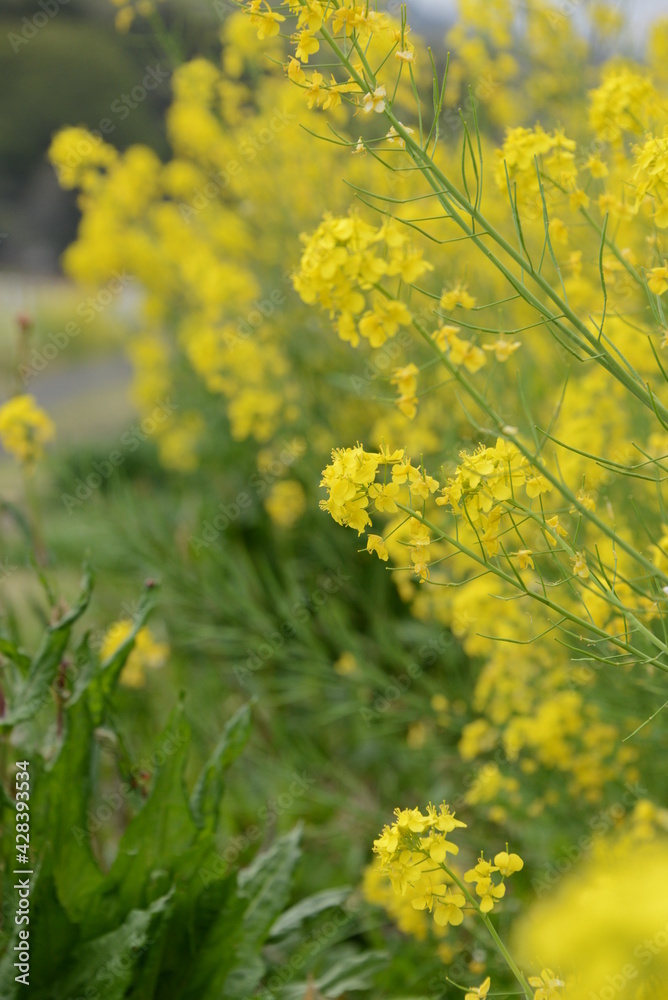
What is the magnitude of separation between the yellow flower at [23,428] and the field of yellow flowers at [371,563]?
11mm

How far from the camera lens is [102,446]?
5766 millimetres

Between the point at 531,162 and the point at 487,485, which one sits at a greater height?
the point at 531,162

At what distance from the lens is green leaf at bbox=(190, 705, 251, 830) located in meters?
1.68

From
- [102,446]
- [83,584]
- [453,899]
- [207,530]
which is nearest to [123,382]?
[102,446]

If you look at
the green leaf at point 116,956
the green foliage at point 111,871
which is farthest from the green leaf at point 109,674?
the green leaf at point 116,956

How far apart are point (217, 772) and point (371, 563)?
179cm

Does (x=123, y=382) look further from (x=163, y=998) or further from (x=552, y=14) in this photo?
(x=163, y=998)

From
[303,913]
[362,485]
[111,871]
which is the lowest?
[303,913]

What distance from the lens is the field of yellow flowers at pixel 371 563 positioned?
3.47 ft

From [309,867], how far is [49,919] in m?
1.21

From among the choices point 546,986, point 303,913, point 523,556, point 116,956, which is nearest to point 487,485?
point 523,556

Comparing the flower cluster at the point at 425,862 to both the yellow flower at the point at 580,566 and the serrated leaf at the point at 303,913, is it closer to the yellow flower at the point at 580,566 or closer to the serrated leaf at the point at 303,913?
the yellow flower at the point at 580,566

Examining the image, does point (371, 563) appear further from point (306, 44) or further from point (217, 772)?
point (306, 44)

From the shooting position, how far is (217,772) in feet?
5.55
